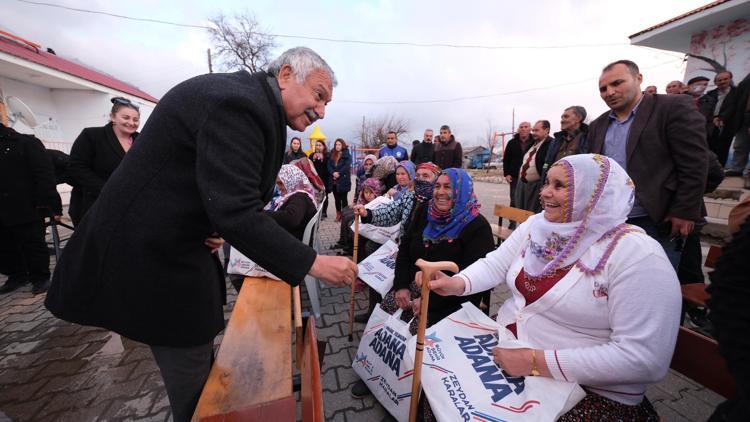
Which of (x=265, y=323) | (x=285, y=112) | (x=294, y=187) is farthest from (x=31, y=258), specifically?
(x=285, y=112)

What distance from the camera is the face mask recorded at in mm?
3174

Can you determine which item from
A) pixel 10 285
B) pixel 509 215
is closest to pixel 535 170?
pixel 509 215

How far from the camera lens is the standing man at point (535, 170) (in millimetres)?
5043

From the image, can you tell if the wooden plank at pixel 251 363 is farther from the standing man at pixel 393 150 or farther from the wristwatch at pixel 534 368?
the standing man at pixel 393 150

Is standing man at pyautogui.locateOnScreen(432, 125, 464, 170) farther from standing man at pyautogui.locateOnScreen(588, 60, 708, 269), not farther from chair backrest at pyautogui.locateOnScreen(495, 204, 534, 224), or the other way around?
standing man at pyautogui.locateOnScreen(588, 60, 708, 269)

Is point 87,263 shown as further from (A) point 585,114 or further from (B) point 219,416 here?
(A) point 585,114

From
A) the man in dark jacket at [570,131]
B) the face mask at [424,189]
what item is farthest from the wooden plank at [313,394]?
the man in dark jacket at [570,131]

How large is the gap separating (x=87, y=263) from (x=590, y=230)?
216 centimetres

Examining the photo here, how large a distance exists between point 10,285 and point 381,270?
17.6 ft

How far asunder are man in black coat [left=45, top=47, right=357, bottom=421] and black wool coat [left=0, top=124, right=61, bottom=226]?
13.3 ft

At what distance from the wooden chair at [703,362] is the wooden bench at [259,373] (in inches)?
→ 63.5

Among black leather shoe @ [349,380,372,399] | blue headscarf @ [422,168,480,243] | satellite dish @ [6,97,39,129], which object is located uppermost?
satellite dish @ [6,97,39,129]

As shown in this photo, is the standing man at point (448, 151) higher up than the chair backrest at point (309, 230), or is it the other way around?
the standing man at point (448, 151)

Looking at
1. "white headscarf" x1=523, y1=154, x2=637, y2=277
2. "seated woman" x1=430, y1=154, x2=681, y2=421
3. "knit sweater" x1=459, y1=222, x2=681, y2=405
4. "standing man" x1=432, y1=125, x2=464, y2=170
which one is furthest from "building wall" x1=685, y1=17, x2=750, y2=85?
"knit sweater" x1=459, y1=222, x2=681, y2=405
